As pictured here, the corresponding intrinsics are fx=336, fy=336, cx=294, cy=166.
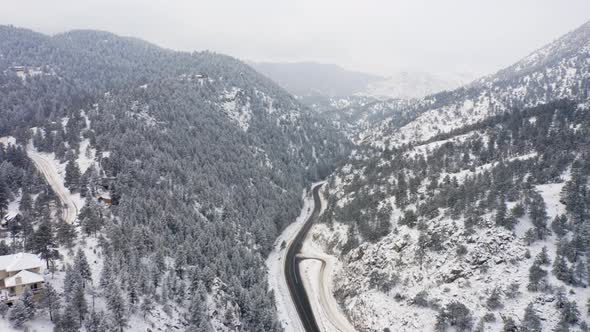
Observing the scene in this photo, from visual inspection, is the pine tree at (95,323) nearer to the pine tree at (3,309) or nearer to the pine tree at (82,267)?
the pine tree at (82,267)

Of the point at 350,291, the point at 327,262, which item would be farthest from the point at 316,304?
the point at 327,262

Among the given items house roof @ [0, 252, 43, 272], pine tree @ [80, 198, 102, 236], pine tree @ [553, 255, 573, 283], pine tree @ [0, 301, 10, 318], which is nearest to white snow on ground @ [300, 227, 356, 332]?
pine tree @ [553, 255, 573, 283]

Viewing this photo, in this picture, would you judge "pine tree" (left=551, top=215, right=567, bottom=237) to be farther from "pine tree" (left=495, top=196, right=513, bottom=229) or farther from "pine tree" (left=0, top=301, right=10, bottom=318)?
"pine tree" (left=0, top=301, right=10, bottom=318)

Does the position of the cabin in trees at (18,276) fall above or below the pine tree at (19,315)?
above

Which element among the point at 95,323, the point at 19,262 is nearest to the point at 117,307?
the point at 95,323

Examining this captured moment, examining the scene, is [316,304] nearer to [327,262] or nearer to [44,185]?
[327,262]

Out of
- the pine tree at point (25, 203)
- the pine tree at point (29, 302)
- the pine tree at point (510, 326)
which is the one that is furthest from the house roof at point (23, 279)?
the pine tree at point (510, 326)

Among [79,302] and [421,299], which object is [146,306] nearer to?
[79,302]
